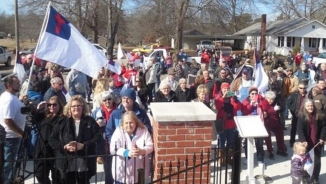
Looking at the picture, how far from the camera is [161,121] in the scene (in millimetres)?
4297

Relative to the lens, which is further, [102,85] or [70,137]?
[102,85]

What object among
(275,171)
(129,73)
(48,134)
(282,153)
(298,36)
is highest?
(298,36)

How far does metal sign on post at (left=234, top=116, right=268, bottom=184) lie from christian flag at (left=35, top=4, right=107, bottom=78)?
2.23m

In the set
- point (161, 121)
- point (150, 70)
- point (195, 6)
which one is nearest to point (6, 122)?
point (161, 121)

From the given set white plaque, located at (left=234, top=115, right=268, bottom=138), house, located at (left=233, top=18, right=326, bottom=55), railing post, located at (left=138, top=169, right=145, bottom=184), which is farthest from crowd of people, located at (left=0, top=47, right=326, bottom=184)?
house, located at (left=233, top=18, right=326, bottom=55)

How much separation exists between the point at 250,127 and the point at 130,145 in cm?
208

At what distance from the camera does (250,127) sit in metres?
5.75

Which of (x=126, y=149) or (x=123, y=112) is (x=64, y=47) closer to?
(x=123, y=112)

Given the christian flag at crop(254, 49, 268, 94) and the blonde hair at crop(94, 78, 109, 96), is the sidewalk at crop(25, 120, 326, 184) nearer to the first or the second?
the christian flag at crop(254, 49, 268, 94)

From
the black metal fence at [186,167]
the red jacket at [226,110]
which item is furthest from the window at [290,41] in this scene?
the black metal fence at [186,167]

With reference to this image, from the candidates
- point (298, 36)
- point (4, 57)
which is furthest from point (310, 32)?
point (4, 57)

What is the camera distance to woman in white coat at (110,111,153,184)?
4.42 m

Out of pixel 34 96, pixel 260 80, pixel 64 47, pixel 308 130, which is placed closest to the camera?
pixel 64 47

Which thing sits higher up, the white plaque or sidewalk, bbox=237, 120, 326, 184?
the white plaque
